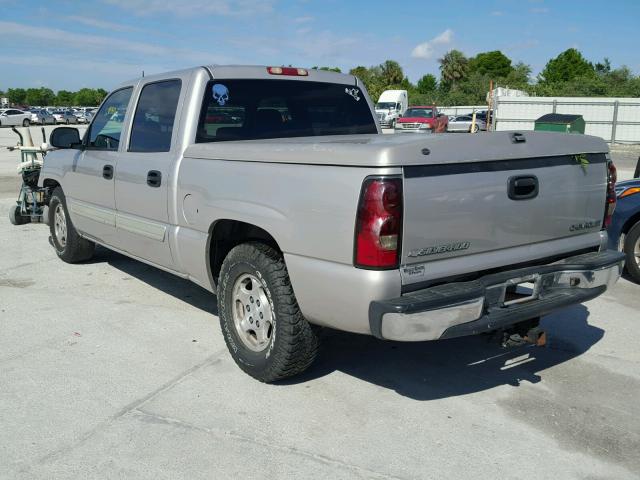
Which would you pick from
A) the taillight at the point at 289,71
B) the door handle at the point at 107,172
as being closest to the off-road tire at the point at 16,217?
the door handle at the point at 107,172

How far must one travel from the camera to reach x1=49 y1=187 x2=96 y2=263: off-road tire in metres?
6.71

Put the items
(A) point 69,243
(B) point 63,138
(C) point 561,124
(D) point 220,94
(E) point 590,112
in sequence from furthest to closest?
1. (E) point 590,112
2. (C) point 561,124
3. (A) point 69,243
4. (B) point 63,138
5. (D) point 220,94

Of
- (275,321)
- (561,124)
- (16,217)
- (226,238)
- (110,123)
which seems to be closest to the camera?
(275,321)

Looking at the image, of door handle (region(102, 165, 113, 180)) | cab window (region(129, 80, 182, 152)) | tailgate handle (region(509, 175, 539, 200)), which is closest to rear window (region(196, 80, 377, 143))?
cab window (region(129, 80, 182, 152))

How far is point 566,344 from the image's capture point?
188 inches

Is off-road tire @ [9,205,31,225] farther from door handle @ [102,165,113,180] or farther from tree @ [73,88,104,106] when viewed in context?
tree @ [73,88,104,106]

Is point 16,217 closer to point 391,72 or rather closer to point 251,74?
point 251,74

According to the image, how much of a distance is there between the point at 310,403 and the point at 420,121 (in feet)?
98.0

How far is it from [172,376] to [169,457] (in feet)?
3.32

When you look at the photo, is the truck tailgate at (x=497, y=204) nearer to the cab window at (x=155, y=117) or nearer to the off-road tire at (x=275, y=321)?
the off-road tire at (x=275, y=321)

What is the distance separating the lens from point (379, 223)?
3078mm

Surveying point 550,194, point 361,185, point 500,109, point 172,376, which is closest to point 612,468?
point 550,194

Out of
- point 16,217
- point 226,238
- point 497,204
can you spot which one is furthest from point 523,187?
point 16,217

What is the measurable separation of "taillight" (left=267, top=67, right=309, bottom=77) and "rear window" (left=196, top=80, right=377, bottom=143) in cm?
8
